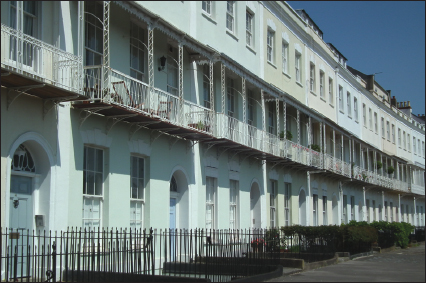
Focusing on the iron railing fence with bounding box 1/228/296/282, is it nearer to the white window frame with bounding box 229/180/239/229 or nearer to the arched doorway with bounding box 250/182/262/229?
the white window frame with bounding box 229/180/239/229

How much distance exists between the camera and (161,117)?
15055mm

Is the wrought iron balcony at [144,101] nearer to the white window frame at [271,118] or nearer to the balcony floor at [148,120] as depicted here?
the balcony floor at [148,120]

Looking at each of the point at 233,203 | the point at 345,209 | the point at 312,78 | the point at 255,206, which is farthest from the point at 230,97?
the point at 345,209

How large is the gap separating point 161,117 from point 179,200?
153 inches

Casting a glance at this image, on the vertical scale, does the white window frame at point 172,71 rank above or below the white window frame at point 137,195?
above

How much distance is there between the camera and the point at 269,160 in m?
23.8

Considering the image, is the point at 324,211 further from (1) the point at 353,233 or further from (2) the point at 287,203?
(1) the point at 353,233

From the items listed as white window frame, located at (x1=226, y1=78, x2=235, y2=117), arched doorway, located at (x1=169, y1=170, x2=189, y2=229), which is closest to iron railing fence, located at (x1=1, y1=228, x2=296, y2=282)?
arched doorway, located at (x1=169, y1=170, x2=189, y2=229)

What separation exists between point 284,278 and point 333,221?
2009cm

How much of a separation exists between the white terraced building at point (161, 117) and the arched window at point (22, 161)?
1.3 inches

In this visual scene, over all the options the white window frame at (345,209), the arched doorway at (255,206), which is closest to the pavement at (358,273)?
the arched doorway at (255,206)

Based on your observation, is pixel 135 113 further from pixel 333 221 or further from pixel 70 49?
pixel 333 221

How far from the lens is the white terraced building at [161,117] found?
11781mm

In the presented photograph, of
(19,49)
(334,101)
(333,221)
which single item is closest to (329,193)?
(333,221)
